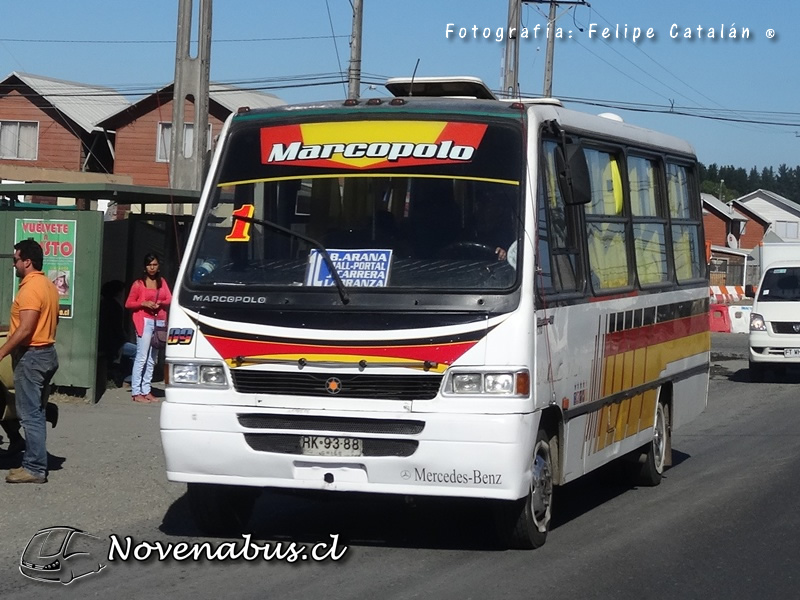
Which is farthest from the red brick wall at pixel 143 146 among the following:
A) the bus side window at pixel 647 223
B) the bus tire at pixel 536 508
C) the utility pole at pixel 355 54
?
the bus tire at pixel 536 508

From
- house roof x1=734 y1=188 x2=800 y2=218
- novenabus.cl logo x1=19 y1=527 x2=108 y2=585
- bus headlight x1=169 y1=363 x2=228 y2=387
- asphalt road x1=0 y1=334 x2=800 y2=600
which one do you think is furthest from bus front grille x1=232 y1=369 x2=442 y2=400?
house roof x1=734 y1=188 x2=800 y2=218

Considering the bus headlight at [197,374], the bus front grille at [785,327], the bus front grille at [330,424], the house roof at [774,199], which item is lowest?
the bus front grille at [330,424]

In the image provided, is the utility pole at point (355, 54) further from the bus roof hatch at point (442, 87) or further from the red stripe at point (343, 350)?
the red stripe at point (343, 350)

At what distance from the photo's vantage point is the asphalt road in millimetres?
6801

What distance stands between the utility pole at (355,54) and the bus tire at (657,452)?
14.4 meters

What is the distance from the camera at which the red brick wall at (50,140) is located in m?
49.1

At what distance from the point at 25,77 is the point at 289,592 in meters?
45.5

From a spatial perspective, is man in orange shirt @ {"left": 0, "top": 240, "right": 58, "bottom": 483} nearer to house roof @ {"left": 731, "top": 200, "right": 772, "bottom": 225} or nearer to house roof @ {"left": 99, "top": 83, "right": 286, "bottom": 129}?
house roof @ {"left": 99, "top": 83, "right": 286, "bottom": 129}

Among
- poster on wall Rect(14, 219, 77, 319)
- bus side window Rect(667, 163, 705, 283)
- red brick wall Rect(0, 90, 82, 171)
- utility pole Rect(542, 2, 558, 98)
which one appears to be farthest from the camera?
red brick wall Rect(0, 90, 82, 171)

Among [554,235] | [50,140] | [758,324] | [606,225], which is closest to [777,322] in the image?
[758,324]

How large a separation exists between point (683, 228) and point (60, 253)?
7354mm

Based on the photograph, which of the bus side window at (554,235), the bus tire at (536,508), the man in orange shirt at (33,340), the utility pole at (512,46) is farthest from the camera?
the utility pole at (512,46)

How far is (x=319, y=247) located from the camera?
7.52 metres

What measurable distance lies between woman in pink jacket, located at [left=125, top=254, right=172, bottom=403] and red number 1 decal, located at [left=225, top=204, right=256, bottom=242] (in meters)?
7.37
